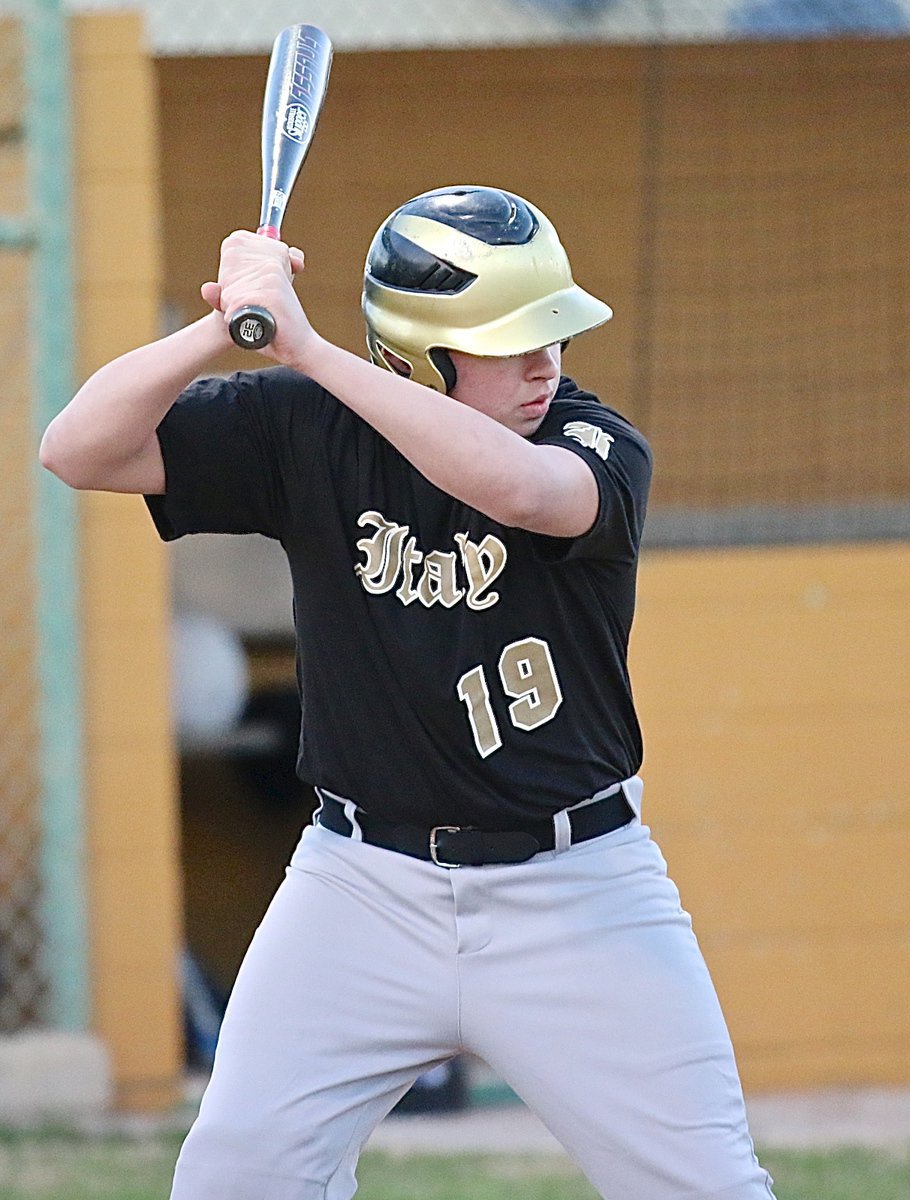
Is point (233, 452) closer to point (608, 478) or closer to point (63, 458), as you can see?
point (63, 458)

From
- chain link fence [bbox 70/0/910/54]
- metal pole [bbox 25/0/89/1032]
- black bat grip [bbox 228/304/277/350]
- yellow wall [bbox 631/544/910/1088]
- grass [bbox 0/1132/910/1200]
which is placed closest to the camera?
black bat grip [bbox 228/304/277/350]

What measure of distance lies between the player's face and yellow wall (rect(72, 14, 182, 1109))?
2.91m

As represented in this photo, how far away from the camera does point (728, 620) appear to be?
605 centimetres

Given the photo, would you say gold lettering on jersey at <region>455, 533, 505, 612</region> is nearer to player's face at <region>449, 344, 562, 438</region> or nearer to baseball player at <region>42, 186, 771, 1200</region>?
baseball player at <region>42, 186, 771, 1200</region>

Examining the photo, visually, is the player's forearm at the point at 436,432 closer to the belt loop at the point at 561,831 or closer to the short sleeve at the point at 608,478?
the short sleeve at the point at 608,478

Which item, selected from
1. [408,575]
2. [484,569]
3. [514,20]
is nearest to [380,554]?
[408,575]

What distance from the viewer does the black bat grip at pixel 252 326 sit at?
249 cm

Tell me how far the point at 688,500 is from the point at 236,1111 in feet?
17.9

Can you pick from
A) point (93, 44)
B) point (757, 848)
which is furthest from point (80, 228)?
point (757, 848)

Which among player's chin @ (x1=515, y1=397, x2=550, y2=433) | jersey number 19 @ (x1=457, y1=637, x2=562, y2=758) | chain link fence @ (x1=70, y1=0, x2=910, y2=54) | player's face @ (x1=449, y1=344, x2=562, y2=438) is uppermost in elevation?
chain link fence @ (x1=70, y1=0, x2=910, y2=54)

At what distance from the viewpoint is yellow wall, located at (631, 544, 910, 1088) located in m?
6.01

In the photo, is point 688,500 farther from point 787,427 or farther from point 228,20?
point 228,20

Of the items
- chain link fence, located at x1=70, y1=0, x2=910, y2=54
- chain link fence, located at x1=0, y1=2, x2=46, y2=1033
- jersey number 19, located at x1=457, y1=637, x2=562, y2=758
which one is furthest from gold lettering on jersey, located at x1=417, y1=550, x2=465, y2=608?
chain link fence, located at x1=70, y1=0, x2=910, y2=54

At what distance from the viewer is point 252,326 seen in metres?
2.49
